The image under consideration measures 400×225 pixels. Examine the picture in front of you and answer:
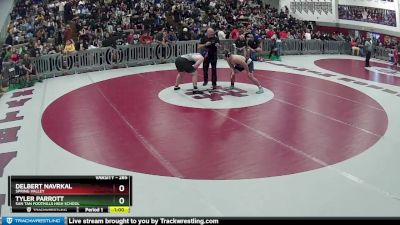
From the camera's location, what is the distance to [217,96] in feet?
42.0

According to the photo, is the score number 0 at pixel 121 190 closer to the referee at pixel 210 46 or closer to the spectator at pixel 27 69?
the referee at pixel 210 46

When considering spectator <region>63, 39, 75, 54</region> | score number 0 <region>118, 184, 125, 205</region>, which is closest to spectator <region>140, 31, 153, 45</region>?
spectator <region>63, 39, 75, 54</region>

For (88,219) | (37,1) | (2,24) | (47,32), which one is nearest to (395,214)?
(88,219)

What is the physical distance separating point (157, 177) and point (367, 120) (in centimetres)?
570

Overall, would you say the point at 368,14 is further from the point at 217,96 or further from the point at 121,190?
the point at 121,190

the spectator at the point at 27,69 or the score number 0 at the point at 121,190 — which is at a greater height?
the spectator at the point at 27,69

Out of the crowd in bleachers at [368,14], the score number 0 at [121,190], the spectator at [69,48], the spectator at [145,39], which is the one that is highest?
the crowd in bleachers at [368,14]

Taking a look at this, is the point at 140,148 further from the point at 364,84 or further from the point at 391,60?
the point at 391,60

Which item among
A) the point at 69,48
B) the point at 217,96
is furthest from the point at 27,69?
the point at 217,96

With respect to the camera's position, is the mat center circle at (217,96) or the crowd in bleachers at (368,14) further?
the crowd in bleachers at (368,14)

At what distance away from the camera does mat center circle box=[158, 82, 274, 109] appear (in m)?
11.9

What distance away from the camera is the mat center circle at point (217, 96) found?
11922 millimetres

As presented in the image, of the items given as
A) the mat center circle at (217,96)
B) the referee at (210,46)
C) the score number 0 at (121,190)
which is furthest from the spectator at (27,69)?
the score number 0 at (121,190)

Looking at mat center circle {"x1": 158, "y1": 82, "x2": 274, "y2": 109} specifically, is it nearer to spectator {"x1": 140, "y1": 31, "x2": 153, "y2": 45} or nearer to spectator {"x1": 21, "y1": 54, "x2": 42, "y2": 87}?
spectator {"x1": 21, "y1": 54, "x2": 42, "y2": 87}
